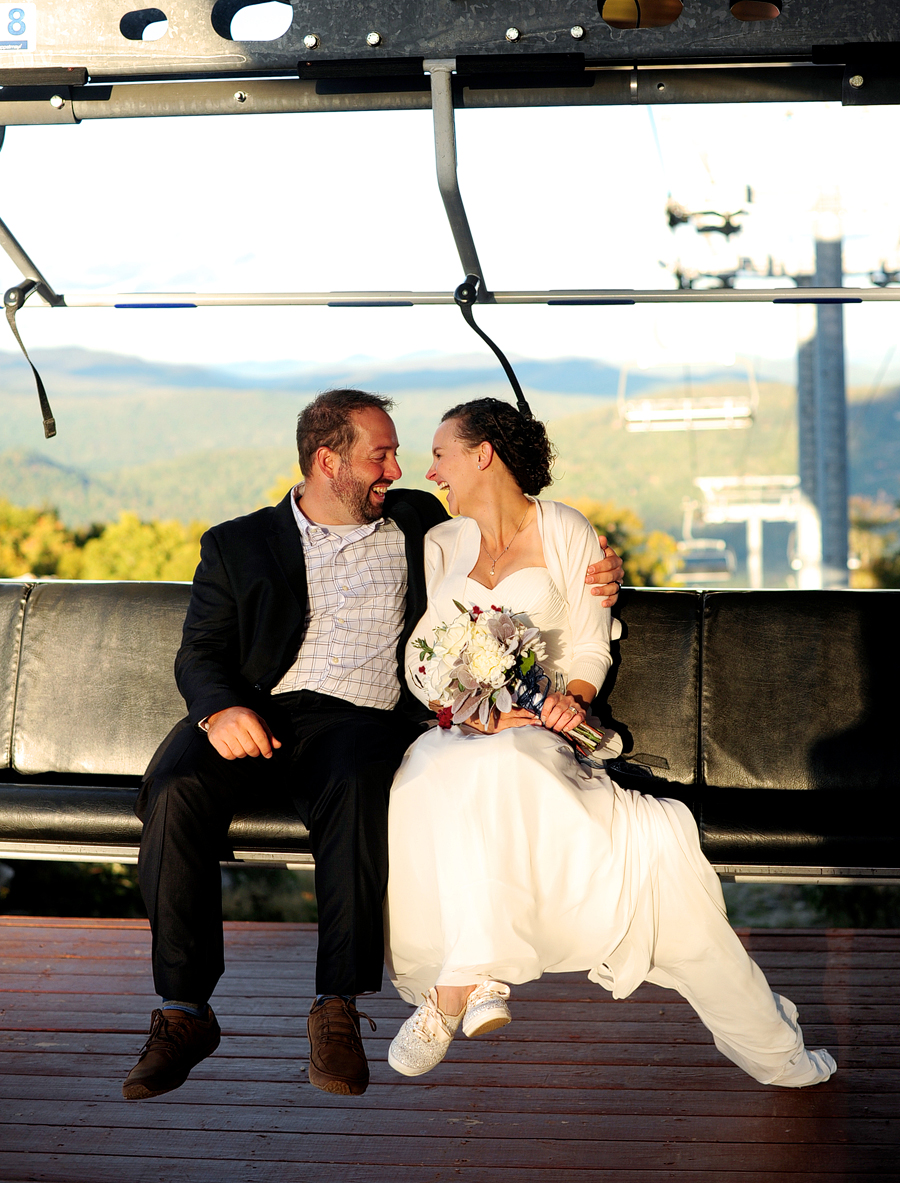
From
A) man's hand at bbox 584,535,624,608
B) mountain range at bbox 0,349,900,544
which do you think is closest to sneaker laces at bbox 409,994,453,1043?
man's hand at bbox 584,535,624,608

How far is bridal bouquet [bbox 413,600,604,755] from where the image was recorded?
255 cm

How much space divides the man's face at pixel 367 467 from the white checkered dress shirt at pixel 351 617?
0.24ft

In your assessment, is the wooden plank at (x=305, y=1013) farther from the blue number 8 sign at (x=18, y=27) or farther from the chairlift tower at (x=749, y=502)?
the chairlift tower at (x=749, y=502)

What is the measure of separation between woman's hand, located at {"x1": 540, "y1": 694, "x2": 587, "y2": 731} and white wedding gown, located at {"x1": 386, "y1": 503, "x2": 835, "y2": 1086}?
0.46ft

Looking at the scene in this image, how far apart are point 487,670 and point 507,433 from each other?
82 cm

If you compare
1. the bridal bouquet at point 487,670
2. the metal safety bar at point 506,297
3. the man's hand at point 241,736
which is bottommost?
the man's hand at point 241,736

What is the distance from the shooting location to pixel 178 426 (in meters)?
11.2

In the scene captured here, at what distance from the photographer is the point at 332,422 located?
10.1 ft

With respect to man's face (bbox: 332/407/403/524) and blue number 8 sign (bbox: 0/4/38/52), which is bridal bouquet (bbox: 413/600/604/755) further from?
blue number 8 sign (bbox: 0/4/38/52)

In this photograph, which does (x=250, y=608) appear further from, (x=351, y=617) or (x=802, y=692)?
(x=802, y=692)

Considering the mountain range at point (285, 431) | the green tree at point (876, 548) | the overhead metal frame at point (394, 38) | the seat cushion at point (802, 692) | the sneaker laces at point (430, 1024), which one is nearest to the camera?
the sneaker laces at point (430, 1024)

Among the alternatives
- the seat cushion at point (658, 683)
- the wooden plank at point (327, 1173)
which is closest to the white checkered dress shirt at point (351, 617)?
the seat cushion at point (658, 683)

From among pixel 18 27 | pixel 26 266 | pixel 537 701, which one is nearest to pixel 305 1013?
pixel 537 701

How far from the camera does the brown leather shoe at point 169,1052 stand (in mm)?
2189
